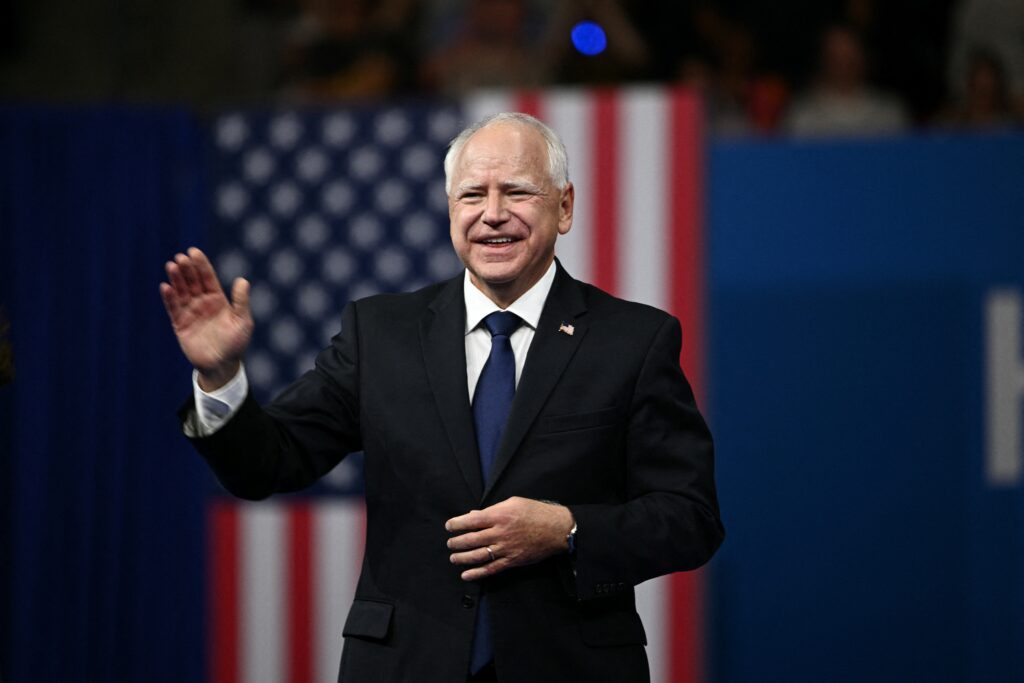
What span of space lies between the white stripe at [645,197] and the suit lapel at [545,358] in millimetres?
1982

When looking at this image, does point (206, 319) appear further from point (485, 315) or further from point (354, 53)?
point (354, 53)

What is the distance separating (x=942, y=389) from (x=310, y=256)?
2.10 meters

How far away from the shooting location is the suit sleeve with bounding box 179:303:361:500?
191 centimetres

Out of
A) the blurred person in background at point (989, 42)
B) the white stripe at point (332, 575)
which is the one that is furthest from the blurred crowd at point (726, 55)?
the white stripe at point (332, 575)

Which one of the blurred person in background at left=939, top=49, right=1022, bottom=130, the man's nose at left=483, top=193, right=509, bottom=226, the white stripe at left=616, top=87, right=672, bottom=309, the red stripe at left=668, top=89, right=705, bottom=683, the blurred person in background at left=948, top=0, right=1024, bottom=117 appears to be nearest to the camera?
the man's nose at left=483, top=193, right=509, bottom=226

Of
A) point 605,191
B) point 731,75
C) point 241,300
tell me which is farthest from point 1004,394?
point 241,300

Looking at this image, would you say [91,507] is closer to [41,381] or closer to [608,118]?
[41,381]

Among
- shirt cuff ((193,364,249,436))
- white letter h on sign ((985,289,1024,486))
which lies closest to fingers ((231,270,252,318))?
shirt cuff ((193,364,249,436))

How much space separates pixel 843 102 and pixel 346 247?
7.06 feet

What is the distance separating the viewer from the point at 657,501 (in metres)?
1.98

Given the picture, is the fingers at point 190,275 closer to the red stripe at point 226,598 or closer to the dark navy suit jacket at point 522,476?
the dark navy suit jacket at point 522,476

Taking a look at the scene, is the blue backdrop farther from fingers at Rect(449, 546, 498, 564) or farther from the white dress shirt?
fingers at Rect(449, 546, 498, 564)

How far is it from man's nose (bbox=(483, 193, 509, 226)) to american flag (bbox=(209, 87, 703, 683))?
207 cm

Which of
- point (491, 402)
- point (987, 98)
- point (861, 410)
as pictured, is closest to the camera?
point (491, 402)
